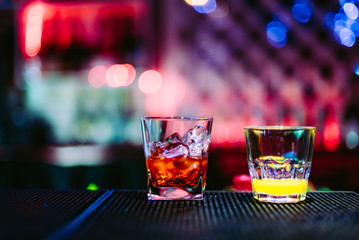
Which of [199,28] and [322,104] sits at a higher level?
[199,28]

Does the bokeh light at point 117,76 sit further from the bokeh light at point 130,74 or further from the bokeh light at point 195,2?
the bokeh light at point 195,2

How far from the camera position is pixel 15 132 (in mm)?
3000

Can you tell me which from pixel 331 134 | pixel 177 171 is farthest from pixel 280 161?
pixel 331 134

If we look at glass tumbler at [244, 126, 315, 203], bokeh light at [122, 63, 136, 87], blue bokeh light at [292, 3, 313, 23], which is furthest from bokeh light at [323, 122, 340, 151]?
glass tumbler at [244, 126, 315, 203]

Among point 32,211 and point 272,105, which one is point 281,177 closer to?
point 32,211

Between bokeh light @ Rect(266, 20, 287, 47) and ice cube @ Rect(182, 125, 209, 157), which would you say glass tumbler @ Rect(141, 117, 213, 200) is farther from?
bokeh light @ Rect(266, 20, 287, 47)

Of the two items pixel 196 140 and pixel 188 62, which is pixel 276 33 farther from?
pixel 196 140

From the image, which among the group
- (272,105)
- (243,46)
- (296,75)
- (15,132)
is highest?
(243,46)

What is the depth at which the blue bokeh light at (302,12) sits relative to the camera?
2.83 metres

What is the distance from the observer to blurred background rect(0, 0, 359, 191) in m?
2.79

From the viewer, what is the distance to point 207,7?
289 cm

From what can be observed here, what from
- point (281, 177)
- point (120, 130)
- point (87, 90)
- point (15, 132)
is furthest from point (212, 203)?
point (15, 132)

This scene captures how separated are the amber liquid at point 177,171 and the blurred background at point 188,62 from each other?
7.02 feet

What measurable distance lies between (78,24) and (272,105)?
1.51 m
